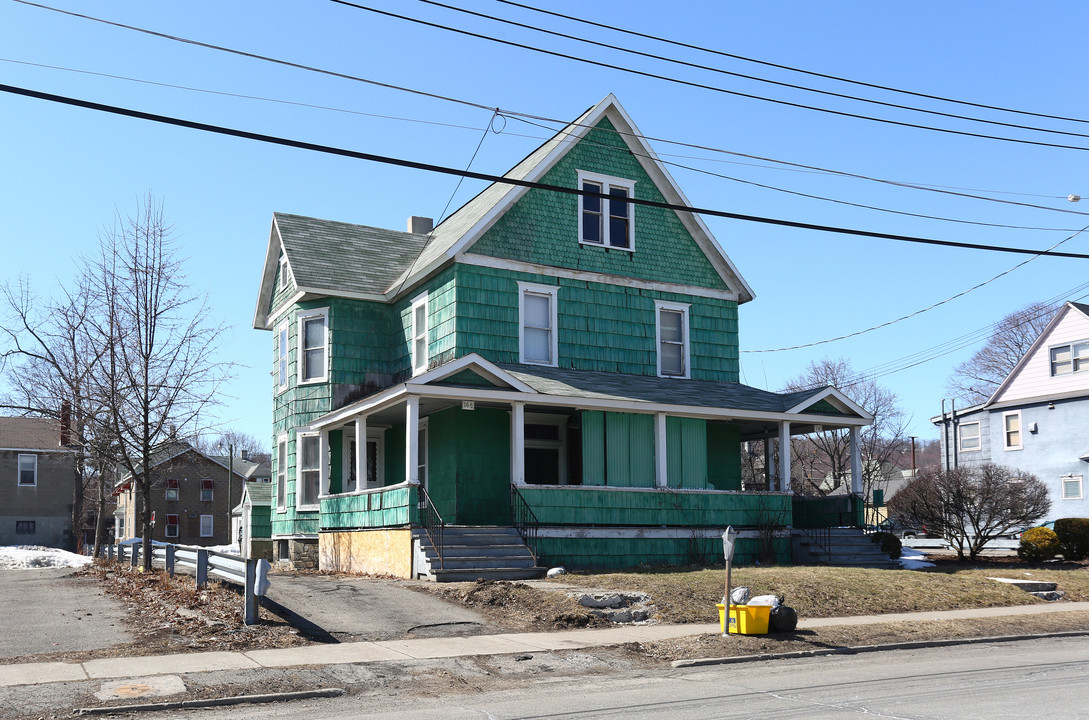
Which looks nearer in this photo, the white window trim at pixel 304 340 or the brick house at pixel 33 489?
the white window trim at pixel 304 340

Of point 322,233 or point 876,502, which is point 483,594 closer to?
point 322,233

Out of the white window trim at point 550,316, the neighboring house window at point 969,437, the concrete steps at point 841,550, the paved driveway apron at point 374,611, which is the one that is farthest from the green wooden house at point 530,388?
the neighboring house window at point 969,437

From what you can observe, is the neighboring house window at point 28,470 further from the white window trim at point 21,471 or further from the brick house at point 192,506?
the brick house at point 192,506

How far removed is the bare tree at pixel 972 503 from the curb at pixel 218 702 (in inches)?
792

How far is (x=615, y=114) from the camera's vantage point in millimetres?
25984

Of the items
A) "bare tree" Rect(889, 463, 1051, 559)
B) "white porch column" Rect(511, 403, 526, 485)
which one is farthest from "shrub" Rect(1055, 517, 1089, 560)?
"white porch column" Rect(511, 403, 526, 485)

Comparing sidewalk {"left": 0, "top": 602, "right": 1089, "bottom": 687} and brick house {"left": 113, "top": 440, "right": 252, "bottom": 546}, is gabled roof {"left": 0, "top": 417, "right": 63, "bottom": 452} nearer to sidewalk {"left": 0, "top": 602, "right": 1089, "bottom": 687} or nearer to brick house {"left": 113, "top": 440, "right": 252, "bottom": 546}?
brick house {"left": 113, "top": 440, "right": 252, "bottom": 546}

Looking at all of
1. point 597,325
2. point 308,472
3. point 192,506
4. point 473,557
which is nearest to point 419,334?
point 597,325

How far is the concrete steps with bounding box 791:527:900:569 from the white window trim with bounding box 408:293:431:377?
9841mm

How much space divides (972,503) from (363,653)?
1884cm

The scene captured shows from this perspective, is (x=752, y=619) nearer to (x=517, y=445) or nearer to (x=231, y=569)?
(x=231, y=569)

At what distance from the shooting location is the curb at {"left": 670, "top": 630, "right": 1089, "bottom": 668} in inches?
479

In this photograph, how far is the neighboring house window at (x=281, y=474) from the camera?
28.0 meters

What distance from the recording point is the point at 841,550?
918 inches
